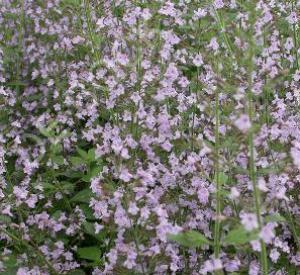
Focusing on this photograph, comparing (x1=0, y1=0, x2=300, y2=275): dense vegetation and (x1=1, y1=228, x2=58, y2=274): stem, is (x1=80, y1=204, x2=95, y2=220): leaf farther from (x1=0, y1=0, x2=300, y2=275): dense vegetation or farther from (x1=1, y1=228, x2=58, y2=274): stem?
(x1=1, y1=228, x2=58, y2=274): stem

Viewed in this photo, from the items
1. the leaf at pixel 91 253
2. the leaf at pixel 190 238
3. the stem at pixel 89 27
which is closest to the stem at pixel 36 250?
the leaf at pixel 91 253

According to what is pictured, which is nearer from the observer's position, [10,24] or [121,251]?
[121,251]

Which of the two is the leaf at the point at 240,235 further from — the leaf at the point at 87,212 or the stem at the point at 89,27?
the stem at the point at 89,27

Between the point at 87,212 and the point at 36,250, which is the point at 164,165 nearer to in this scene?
the point at 87,212

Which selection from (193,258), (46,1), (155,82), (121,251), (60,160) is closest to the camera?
(121,251)

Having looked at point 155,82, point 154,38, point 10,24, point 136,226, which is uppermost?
point 10,24

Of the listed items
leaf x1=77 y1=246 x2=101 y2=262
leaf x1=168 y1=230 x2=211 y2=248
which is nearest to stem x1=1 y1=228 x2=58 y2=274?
leaf x1=77 y1=246 x2=101 y2=262

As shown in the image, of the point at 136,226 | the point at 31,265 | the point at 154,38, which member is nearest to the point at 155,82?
the point at 154,38

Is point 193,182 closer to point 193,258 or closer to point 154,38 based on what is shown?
point 193,258
